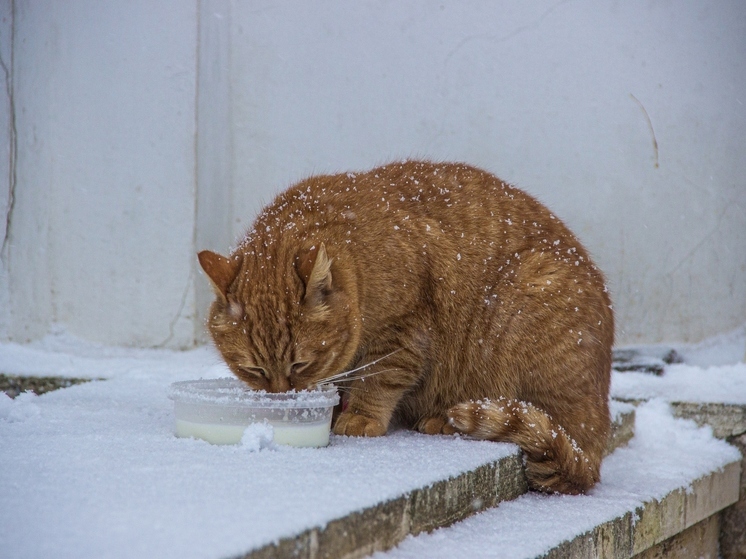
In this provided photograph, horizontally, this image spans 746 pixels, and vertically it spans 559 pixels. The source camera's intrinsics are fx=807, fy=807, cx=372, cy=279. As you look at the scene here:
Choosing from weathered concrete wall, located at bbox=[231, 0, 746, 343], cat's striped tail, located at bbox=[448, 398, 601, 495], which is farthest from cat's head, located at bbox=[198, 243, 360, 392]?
weathered concrete wall, located at bbox=[231, 0, 746, 343]

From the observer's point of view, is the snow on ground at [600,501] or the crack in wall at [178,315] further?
the crack in wall at [178,315]

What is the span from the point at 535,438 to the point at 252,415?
987mm

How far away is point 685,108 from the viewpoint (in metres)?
4.55

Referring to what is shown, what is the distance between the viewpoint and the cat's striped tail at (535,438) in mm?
2818

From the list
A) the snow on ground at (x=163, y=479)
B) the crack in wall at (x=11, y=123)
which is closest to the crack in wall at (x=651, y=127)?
the snow on ground at (x=163, y=479)

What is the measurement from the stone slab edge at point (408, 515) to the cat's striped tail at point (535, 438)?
6cm

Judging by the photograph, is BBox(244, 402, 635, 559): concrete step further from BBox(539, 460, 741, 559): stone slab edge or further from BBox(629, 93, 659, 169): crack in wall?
BBox(629, 93, 659, 169): crack in wall

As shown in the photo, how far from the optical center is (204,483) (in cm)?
207

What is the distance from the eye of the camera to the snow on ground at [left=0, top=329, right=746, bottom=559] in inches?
67.6

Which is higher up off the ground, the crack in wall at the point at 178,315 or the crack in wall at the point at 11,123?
the crack in wall at the point at 11,123

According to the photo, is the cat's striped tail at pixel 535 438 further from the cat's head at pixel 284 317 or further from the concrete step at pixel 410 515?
the cat's head at pixel 284 317

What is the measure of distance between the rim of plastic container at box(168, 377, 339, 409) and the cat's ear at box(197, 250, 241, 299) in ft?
1.11

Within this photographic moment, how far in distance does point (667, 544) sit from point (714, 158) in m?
2.28

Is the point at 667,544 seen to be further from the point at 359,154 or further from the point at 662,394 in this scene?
the point at 359,154
